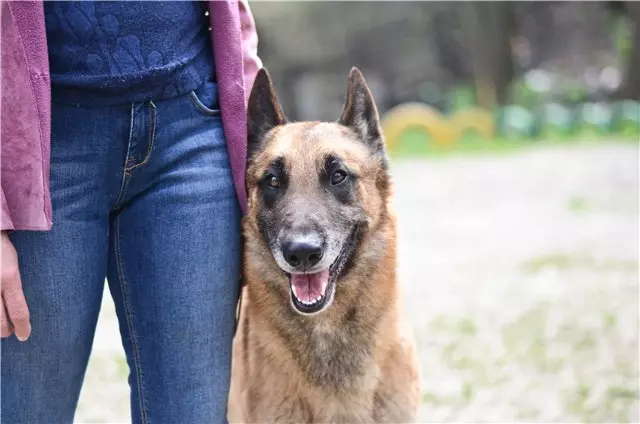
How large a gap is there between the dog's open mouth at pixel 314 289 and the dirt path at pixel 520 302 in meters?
0.56

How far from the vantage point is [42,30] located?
2057mm

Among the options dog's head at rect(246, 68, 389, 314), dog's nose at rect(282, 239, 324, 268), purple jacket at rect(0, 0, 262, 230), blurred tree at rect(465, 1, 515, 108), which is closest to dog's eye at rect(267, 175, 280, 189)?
dog's head at rect(246, 68, 389, 314)

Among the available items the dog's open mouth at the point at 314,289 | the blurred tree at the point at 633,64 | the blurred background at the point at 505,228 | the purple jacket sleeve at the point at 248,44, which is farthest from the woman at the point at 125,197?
the blurred tree at the point at 633,64

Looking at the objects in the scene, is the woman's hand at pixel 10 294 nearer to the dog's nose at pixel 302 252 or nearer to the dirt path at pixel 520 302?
the dog's nose at pixel 302 252

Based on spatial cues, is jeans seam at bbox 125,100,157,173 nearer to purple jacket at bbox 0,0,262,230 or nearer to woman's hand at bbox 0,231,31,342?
purple jacket at bbox 0,0,262,230

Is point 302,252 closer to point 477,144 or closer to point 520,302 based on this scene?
point 520,302

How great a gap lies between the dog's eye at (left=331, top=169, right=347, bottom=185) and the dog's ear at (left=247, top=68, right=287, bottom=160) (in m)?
0.31

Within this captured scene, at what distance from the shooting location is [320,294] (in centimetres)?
267

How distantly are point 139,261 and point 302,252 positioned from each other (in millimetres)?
536

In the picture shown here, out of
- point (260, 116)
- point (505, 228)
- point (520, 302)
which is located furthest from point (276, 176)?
point (505, 228)

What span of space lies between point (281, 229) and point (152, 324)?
564 mm

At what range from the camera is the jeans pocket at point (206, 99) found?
2348 millimetres

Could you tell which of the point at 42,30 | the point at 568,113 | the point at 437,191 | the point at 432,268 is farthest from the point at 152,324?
the point at 568,113

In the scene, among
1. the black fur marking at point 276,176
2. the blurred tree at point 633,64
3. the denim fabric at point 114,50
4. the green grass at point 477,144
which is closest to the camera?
the denim fabric at point 114,50
